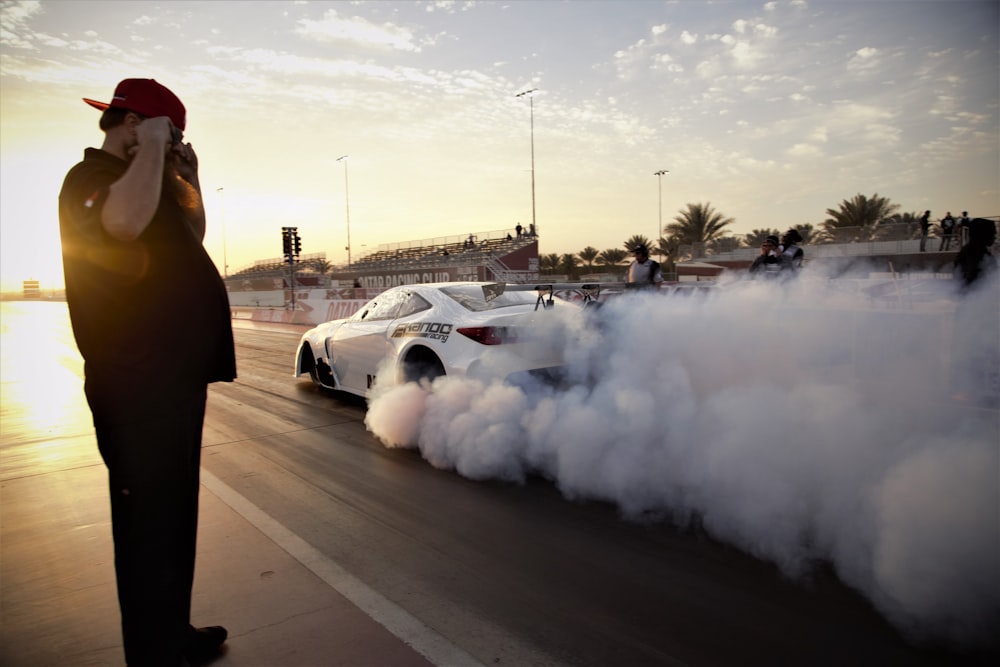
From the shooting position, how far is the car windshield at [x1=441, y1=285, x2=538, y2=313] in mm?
4984

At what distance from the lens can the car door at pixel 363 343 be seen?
18.7 ft

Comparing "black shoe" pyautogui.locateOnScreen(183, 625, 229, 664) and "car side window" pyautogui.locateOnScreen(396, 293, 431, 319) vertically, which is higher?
"car side window" pyautogui.locateOnScreen(396, 293, 431, 319)

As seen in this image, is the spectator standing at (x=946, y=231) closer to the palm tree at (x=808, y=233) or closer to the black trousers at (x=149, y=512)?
the palm tree at (x=808, y=233)

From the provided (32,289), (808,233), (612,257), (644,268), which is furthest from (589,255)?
(32,289)

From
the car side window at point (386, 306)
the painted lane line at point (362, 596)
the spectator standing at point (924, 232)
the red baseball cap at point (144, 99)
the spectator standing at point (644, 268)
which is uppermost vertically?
the spectator standing at point (924, 232)

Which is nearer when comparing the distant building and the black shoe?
the black shoe

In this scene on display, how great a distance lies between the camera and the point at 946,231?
55.9 ft

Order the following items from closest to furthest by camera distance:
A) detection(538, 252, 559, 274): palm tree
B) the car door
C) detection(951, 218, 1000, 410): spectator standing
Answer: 1. detection(951, 218, 1000, 410): spectator standing
2. the car door
3. detection(538, 252, 559, 274): palm tree

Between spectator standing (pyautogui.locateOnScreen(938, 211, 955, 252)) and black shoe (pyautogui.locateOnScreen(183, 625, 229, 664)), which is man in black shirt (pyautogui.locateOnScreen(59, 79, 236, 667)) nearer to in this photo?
black shoe (pyautogui.locateOnScreen(183, 625, 229, 664))

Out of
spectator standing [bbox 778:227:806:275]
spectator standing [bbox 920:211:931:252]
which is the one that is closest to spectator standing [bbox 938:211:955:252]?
spectator standing [bbox 920:211:931:252]

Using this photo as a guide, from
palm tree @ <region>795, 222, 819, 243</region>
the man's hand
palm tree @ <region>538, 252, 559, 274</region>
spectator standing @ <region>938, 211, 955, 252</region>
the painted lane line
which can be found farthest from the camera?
palm tree @ <region>538, 252, 559, 274</region>

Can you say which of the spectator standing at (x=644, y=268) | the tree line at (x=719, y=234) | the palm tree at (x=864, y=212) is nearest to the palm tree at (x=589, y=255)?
the tree line at (x=719, y=234)

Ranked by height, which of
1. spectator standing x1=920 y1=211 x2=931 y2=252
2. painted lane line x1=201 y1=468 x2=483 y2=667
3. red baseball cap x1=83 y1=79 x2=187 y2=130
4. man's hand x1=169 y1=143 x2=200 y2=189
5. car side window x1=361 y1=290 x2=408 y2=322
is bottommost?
painted lane line x1=201 y1=468 x2=483 y2=667

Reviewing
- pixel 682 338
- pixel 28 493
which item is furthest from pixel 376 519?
pixel 28 493
